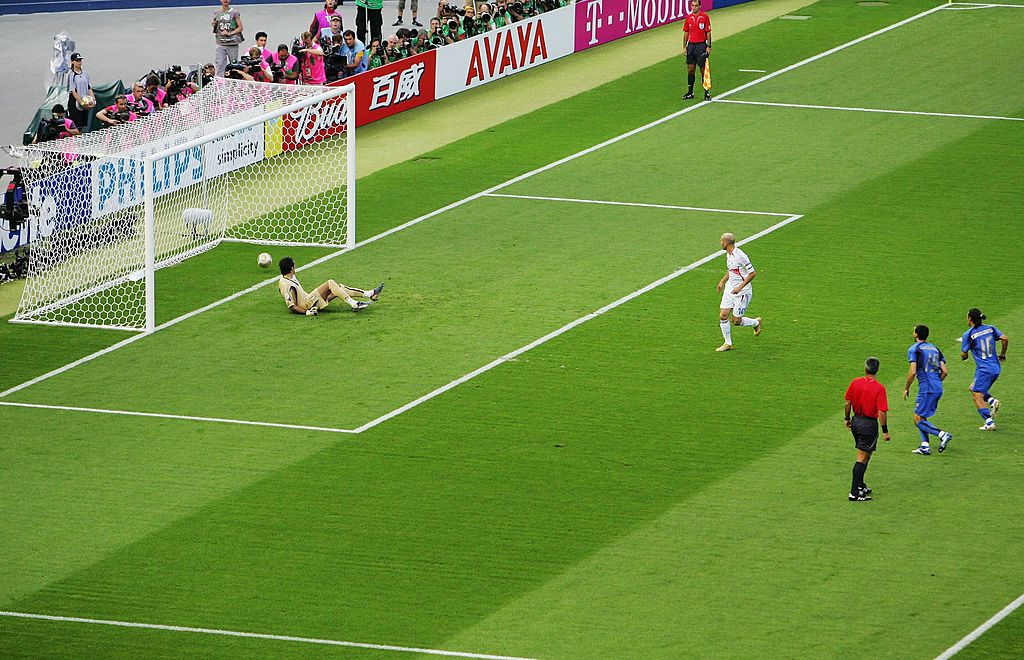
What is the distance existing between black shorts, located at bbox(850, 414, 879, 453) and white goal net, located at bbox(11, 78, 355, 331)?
1106 centimetres

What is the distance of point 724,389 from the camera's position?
22.8m

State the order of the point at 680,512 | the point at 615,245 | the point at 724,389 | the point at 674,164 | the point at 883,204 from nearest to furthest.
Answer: the point at 680,512 < the point at 724,389 < the point at 615,245 < the point at 883,204 < the point at 674,164

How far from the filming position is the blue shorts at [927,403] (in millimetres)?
20359

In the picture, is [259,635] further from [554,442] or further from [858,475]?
[858,475]

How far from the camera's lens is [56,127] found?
100 feet

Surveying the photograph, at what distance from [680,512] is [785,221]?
42.1 feet

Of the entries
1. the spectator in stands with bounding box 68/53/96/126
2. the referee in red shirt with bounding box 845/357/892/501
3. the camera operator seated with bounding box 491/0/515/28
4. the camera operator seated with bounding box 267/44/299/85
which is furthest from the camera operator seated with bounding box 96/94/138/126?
the referee in red shirt with bounding box 845/357/892/501

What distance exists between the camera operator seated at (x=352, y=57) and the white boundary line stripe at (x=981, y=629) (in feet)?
78.1

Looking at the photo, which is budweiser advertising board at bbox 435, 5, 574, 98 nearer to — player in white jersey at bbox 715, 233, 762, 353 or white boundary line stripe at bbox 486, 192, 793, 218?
white boundary line stripe at bbox 486, 192, 793, 218

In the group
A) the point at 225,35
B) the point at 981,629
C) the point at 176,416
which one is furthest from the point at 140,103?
the point at 981,629

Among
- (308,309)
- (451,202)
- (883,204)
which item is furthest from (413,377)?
(883,204)

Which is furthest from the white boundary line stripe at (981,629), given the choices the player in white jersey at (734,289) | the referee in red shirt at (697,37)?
the referee in red shirt at (697,37)

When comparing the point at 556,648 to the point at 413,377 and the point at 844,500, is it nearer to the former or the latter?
the point at 844,500

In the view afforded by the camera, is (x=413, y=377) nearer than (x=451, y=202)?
Yes
